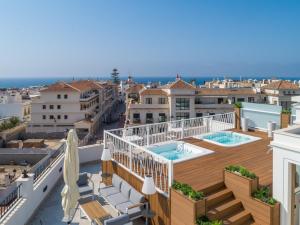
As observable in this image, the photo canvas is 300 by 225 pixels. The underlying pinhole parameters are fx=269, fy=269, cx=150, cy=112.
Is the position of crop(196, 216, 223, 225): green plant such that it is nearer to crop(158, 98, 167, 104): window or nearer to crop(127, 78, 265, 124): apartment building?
crop(127, 78, 265, 124): apartment building

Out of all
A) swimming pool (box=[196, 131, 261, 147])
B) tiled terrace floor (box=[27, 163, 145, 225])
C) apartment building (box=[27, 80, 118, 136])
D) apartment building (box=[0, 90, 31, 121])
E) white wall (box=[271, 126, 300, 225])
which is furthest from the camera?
apartment building (box=[0, 90, 31, 121])

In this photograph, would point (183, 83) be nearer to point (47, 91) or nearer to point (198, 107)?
point (198, 107)

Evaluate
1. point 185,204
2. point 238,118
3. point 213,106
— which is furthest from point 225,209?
point 213,106

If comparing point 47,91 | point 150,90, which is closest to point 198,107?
point 150,90

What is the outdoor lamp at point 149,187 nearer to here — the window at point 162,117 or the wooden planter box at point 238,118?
the wooden planter box at point 238,118

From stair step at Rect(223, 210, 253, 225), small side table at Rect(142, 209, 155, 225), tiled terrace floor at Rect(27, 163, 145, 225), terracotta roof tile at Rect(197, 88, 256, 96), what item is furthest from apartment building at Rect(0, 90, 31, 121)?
stair step at Rect(223, 210, 253, 225)

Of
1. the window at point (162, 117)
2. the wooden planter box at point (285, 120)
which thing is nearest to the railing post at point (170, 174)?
the wooden planter box at point (285, 120)
